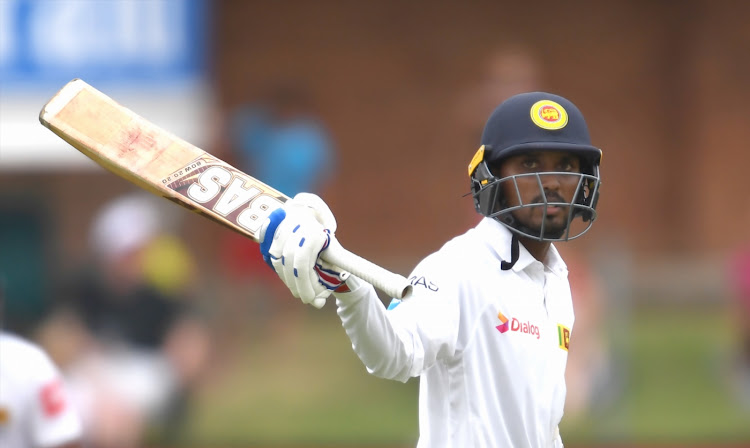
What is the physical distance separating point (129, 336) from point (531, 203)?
4.97 metres

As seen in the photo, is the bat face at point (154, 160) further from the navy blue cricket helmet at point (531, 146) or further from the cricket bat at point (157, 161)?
the navy blue cricket helmet at point (531, 146)

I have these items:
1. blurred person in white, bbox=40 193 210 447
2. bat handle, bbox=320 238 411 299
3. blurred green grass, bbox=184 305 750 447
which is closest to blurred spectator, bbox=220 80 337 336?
blurred green grass, bbox=184 305 750 447

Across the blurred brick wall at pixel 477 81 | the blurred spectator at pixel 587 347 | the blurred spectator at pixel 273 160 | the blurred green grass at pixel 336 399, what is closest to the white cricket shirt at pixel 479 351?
the blurred spectator at pixel 587 347

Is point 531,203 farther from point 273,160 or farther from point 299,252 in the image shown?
point 273,160

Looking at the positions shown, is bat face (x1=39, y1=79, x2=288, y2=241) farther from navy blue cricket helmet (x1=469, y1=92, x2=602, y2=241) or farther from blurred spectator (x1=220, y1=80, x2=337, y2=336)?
blurred spectator (x1=220, y1=80, x2=337, y2=336)

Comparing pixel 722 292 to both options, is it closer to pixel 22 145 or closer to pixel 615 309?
pixel 615 309

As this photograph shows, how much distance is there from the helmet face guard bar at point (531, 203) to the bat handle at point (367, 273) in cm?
57

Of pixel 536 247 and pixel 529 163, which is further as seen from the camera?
pixel 536 247

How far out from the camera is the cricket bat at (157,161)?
10.3 feet

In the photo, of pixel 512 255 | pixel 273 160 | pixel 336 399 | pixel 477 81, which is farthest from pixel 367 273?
pixel 477 81

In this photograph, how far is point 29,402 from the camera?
3771mm

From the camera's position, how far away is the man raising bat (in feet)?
9.77

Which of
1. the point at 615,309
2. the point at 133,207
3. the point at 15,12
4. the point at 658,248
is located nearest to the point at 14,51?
the point at 15,12

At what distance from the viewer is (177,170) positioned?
10.6 ft
